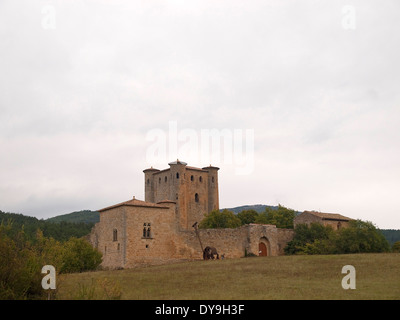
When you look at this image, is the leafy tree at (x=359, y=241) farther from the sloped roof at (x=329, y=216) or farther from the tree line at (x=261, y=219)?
the tree line at (x=261, y=219)

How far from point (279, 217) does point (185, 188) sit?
20223 millimetres

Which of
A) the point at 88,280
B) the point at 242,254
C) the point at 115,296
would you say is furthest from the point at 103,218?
the point at 115,296

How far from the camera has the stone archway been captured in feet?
158

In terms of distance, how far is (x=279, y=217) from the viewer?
63.3 metres

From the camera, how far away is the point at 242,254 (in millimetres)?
46844

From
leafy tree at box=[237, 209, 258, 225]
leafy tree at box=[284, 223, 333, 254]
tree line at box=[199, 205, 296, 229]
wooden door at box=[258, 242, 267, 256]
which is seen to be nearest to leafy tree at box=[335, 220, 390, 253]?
leafy tree at box=[284, 223, 333, 254]

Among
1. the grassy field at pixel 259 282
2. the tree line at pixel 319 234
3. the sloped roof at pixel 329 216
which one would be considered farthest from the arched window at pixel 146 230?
the sloped roof at pixel 329 216

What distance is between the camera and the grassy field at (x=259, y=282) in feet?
65.8

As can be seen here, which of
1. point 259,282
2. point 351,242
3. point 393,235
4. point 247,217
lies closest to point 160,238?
point 351,242

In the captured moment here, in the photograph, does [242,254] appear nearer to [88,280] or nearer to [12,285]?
[88,280]

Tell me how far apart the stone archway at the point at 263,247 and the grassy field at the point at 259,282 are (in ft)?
44.7

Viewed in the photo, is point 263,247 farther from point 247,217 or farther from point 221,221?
point 247,217

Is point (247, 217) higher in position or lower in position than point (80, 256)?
higher
